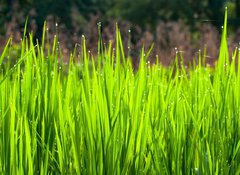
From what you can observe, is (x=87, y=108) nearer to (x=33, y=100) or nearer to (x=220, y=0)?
(x=33, y=100)

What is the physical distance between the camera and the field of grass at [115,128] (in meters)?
1.98

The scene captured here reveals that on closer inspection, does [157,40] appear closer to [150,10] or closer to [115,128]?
[115,128]

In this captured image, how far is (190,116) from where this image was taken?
7.25 ft

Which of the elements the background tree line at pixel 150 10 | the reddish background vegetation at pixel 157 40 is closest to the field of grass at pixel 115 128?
the reddish background vegetation at pixel 157 40

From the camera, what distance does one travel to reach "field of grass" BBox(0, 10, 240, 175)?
6.49ft

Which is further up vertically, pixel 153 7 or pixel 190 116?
pixel 153 7

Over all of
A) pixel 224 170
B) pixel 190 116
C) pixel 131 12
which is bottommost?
pixel 224 170

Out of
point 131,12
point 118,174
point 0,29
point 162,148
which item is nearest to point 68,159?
point 118,174

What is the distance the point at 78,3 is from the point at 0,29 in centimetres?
562

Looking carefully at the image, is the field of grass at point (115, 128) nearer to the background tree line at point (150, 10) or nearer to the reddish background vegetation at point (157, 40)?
the reddish background vegetation at point (157, 40)

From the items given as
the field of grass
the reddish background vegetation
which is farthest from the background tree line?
the field of grass

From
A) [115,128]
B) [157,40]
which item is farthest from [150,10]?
[115,128]

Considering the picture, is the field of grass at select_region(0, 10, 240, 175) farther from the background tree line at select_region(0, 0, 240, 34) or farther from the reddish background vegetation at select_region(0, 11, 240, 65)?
the background tree line at select_region(0, 0, 240, 34)

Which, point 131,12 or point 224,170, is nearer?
point 224,170
